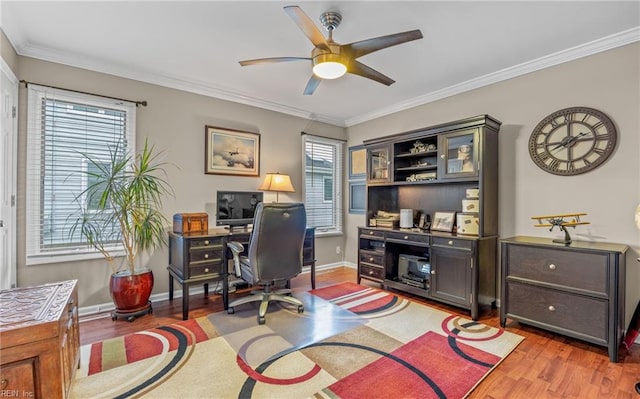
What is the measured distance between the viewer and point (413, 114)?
4090 mm

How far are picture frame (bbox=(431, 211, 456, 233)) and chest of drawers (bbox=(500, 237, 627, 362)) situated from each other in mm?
A: 747

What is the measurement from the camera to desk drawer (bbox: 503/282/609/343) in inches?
85.3

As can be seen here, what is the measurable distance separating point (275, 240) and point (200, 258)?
2.66 feet

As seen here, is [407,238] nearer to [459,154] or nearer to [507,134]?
[459,154]

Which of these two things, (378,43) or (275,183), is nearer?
(378,43)

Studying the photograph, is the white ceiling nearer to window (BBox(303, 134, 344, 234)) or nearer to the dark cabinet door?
window (BBox(303, 134, 344, 234))

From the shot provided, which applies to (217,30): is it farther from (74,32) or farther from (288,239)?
(288,239)

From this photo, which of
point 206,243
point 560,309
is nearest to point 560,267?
point 560,309

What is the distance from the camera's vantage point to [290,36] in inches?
97.9

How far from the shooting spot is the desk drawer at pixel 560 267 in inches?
85.7

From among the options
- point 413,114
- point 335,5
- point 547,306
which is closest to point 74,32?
point 335,5

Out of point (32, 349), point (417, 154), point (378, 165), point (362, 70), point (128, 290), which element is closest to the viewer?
point (32, 349)

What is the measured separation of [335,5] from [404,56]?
1031mm

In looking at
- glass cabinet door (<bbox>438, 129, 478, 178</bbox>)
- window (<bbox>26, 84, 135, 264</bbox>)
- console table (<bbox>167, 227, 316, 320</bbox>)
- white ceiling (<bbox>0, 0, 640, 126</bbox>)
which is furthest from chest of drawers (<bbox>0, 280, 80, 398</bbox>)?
glass cabinet door (<bbox>438, 129, 478, 178</bbox>)
